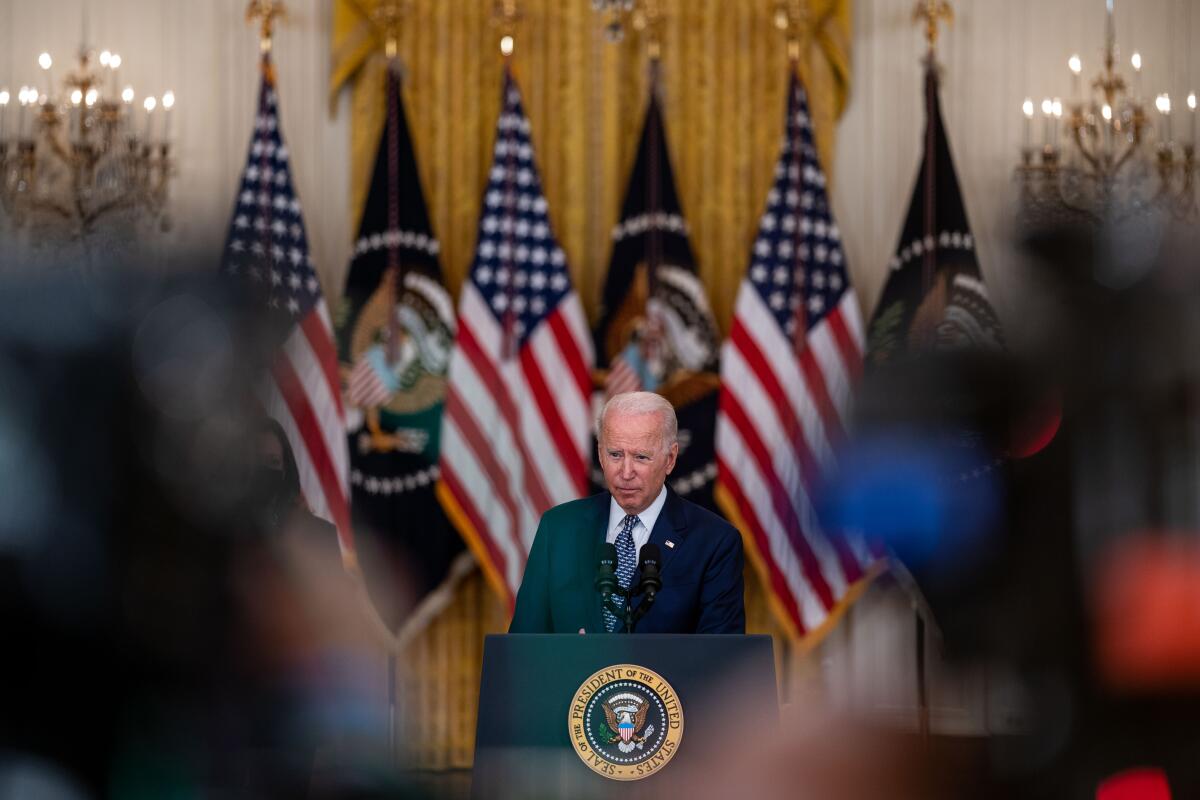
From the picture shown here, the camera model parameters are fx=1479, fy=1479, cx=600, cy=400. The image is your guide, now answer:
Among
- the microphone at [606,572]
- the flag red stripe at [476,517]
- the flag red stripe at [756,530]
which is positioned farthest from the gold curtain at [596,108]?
the microphone at [606,572]

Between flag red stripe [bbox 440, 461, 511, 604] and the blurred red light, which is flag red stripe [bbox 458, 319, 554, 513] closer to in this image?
flag red stripe [bbox 440, 461, 511, 604]

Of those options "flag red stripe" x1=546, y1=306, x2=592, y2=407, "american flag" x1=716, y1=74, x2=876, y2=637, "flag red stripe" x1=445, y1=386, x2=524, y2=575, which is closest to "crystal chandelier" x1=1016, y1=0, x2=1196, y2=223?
"american flag" x1=716, y1=74, x2=876, y2=637

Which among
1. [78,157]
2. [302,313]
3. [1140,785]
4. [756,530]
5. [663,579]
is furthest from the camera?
[756,530]

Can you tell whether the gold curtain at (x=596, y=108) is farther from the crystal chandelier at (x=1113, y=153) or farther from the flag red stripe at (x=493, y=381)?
the crystal chandelier at (x=1113, y=153)

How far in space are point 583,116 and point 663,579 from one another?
4609 millimetres

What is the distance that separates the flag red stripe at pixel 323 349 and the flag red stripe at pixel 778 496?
6.00ft

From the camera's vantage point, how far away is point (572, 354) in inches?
282

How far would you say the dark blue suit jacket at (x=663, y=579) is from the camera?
3.25m

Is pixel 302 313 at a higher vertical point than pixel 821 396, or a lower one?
higher

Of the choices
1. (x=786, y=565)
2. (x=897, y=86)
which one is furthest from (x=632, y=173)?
(x=786, y=565)

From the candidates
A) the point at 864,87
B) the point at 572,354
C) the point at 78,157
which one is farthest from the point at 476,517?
the point at 864,87

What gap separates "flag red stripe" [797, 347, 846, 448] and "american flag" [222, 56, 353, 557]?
2243mm

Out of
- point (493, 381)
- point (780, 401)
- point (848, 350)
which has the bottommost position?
point (780, 401)

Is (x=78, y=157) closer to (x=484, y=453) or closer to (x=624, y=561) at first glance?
(x=484, y=453)
